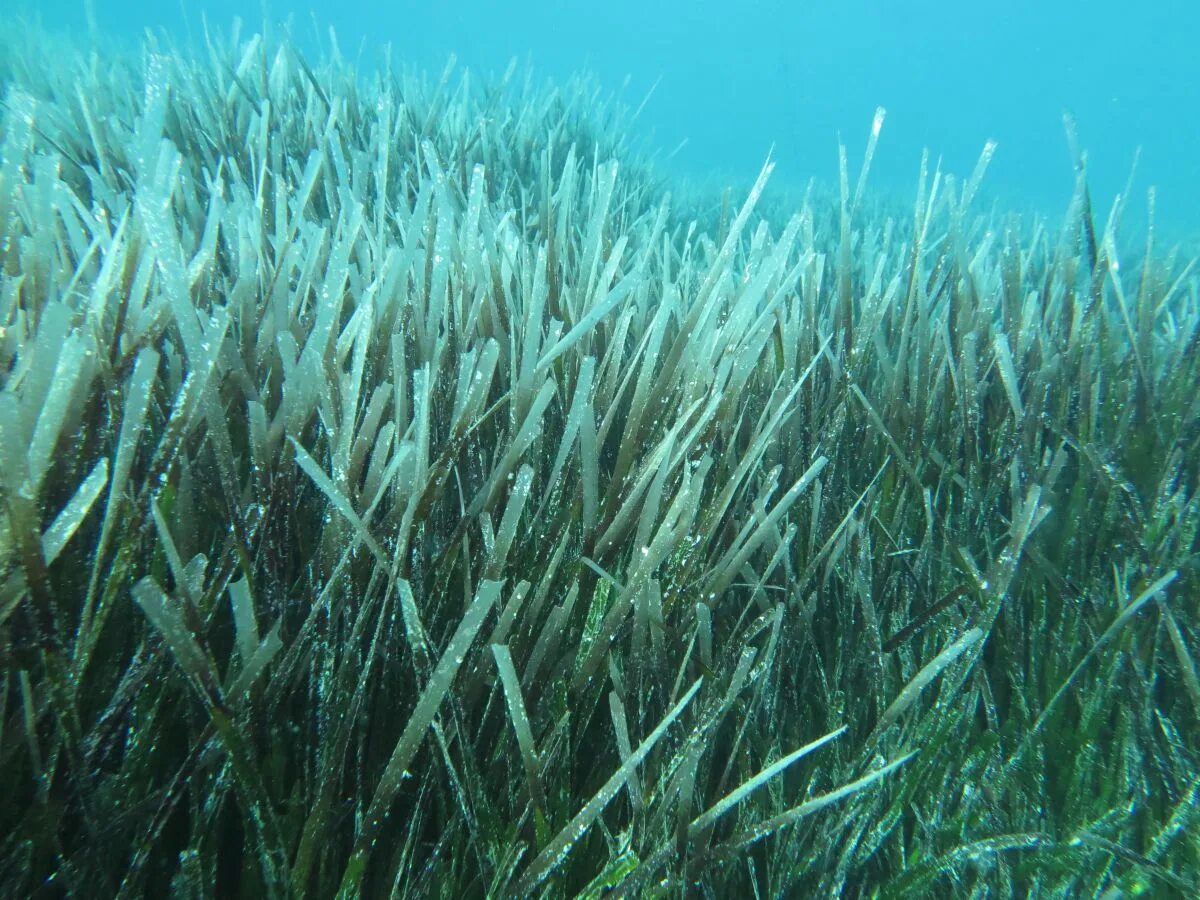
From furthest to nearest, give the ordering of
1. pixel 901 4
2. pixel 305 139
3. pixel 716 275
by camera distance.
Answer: pixel 901 4 < pixel 305 139 < pixel 716 275

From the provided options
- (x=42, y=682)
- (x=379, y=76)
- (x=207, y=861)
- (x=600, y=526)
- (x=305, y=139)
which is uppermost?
(x=379, y=76)

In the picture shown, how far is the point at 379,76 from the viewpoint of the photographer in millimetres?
3133

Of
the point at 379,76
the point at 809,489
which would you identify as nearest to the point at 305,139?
the point at 379,76

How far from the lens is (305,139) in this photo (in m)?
2.19

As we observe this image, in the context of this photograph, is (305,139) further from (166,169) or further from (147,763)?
(147,763)

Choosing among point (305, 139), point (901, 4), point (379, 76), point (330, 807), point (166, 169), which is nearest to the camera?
point (330, 807)

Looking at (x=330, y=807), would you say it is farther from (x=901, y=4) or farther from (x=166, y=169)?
(x=901, y=4)

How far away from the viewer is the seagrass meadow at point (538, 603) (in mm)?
551

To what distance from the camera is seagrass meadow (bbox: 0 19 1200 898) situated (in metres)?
0.55

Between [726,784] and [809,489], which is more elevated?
[809,489]

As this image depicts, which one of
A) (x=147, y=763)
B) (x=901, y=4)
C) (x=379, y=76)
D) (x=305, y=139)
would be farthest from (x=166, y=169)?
(x=901, y=4)

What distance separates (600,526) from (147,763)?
1.45ft

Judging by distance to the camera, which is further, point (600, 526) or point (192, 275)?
point (192, 275)

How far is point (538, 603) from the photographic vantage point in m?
0.68
